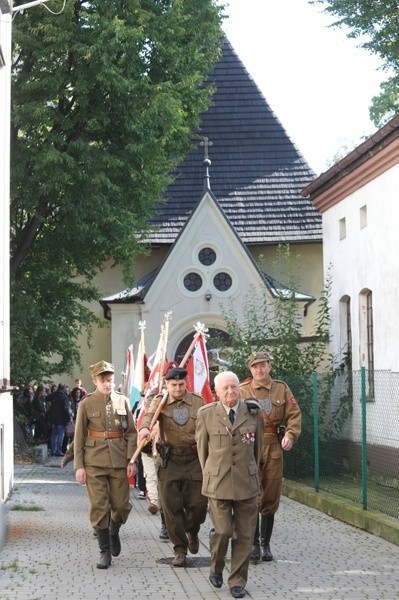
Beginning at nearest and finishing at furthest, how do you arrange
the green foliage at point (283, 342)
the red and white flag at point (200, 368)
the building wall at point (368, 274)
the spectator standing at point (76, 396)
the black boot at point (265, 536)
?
the black boot at point (265, 536) < the red and white flag at point (200, 368) < the building wall at point (368, 274) < the green foliage at point (283, 342) < the spectator standing at point (76, 396)

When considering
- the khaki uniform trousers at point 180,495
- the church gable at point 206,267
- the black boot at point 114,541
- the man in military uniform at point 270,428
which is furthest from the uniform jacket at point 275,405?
the church gable at point 206,267

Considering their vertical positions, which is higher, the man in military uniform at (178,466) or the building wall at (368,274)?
the building wall at (368,274)

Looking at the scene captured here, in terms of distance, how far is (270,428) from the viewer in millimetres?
13023

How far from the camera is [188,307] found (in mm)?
39062

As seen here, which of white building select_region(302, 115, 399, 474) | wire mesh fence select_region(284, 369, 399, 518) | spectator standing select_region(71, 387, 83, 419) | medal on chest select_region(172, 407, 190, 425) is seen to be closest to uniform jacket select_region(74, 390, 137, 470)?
medal on chest select_region(172, 407, 190, 425)

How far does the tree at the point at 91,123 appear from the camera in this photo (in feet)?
94.5

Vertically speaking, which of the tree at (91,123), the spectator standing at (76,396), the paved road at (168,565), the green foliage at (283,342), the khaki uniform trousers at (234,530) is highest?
the tree at (91,123)

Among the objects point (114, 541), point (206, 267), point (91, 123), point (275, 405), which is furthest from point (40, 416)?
point (275, 405)

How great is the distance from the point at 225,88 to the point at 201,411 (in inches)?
1365

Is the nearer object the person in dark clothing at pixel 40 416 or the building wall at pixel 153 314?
the person in dark clothing at pixel 40 416

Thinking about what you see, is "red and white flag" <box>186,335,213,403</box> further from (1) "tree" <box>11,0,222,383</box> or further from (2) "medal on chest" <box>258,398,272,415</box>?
(1) "tree" <box>11,0,222,383</box>

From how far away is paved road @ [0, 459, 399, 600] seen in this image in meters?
10.7

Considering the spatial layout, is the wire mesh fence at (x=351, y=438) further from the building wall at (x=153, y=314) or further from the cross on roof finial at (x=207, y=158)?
the cross on roof finial at (x=207, y=158)

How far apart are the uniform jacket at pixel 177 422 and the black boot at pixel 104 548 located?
3.27ft
